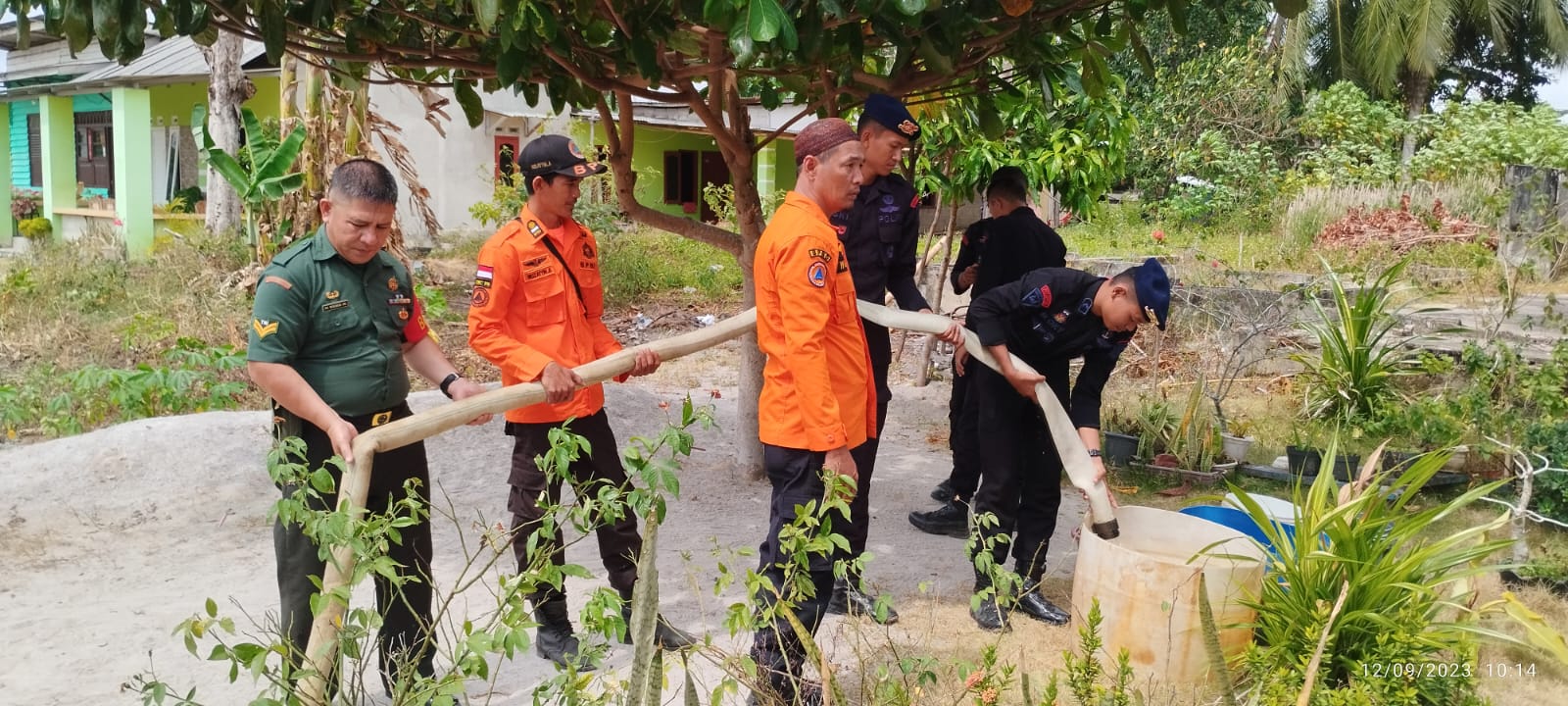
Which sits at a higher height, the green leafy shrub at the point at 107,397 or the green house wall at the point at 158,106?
the green house wall at the point at 158,106

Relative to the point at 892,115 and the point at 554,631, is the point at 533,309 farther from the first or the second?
the point at 892,115

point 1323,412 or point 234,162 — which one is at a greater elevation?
point 234,162

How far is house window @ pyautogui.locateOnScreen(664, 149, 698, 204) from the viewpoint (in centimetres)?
2216

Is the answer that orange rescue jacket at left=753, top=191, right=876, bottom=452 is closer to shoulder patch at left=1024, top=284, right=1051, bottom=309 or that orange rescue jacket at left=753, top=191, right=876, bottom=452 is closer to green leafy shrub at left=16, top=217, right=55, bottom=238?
shoulder patch at left=1024, top=284, right=1051, bottom=309

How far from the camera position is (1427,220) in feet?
38.2

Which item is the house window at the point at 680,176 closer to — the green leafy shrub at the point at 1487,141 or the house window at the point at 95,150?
the house window at the point at 95,150

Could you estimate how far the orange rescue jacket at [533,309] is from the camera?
3717 mm

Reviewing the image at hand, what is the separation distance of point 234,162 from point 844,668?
24.9ft

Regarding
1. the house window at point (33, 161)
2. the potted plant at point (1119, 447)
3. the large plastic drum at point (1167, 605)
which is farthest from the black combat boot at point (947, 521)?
the house window at point (33, 161)

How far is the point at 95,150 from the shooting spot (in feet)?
61.0

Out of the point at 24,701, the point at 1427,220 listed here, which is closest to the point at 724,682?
the point at 24,701

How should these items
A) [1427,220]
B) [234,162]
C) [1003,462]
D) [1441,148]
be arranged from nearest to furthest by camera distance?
[1003,462] → [234,162] → [1427,220] → [1441,148]

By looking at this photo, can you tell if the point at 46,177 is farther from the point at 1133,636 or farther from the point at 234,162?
the point at 1133,636

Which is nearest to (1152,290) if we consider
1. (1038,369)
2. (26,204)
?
(1038,369)
